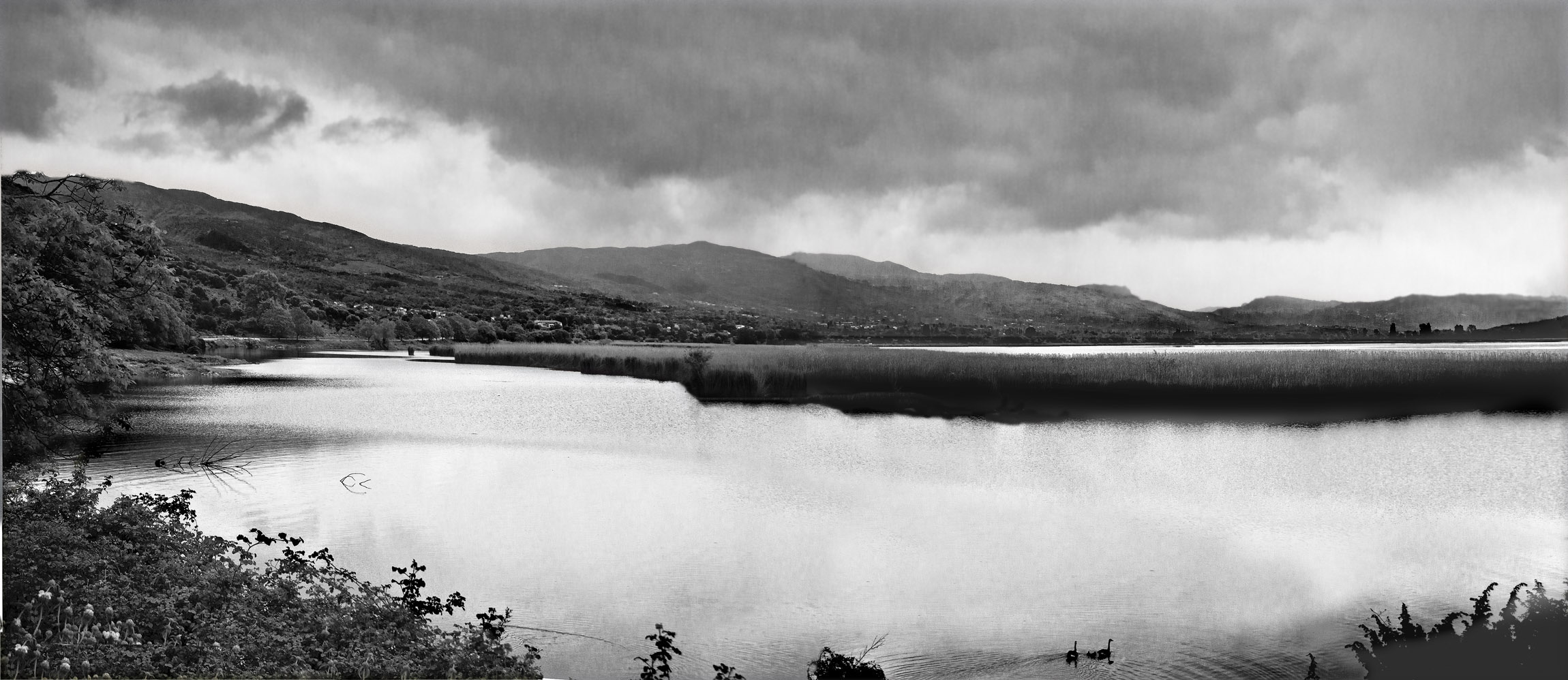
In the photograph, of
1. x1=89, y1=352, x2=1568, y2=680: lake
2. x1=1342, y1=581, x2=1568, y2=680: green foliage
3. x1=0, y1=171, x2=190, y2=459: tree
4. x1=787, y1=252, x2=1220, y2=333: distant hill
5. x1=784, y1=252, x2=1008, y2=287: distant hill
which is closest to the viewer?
x1=1342, y1=581, x2=1568, y2=680: green foliage

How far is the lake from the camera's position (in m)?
4.96

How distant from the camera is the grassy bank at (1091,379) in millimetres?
5719

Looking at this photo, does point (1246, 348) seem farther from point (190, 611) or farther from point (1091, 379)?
point (190, 611)

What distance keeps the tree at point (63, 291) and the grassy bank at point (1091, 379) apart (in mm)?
3237

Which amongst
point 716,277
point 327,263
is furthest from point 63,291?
point 716,277

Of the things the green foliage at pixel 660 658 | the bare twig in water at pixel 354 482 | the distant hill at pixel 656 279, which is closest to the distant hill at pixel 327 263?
the distant hill at pixel 656 279

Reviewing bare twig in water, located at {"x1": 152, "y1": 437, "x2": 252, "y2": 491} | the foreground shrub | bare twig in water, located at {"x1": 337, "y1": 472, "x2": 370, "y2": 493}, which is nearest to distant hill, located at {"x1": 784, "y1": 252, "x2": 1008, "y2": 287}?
the foreground shrub

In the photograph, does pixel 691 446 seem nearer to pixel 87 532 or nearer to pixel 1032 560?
pixel 1032 560

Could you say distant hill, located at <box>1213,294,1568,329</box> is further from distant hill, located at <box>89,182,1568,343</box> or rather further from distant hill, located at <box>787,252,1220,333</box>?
distant hill, located at <box>787,252,1220,333</box>

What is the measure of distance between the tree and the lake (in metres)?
1.09

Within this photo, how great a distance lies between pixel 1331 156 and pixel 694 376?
9720mm

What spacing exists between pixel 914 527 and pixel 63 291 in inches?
238

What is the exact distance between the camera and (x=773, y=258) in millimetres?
6672

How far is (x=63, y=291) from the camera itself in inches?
195
